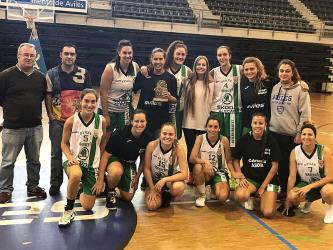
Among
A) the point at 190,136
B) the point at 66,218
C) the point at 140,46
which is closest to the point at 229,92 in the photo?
the point at 190,136

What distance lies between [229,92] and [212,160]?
27.4 inches

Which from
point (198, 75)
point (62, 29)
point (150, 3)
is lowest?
point (198, 75)

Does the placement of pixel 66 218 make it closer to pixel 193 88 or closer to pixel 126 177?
pixel 126 177

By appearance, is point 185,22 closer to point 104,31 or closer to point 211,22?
point 211,22

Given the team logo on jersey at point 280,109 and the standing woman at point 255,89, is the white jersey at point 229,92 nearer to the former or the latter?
the standing woman at point 255,89

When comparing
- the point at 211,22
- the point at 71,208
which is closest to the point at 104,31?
the point at 211,22

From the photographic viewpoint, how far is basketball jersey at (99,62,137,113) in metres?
3.37

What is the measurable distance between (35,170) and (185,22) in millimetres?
11293

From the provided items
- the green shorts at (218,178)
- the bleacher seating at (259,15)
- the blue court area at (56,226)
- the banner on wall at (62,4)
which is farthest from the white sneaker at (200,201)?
the bleacher seating at (259,15)

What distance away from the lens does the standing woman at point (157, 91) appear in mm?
3350

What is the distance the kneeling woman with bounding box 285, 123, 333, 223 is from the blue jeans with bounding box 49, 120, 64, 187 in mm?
2065

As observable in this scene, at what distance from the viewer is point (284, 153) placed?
3406 mm

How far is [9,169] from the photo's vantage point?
121 inches

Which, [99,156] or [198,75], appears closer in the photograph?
[99,156]
